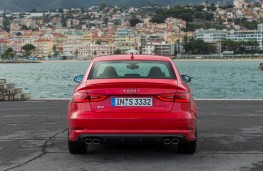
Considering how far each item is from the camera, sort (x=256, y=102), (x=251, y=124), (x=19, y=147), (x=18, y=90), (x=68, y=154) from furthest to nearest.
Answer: (x=18, y=90)
(x=256, y=102)
(x=251, y=124)
(x=19, y=147)
(x=68, y=154)

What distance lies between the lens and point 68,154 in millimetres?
8555

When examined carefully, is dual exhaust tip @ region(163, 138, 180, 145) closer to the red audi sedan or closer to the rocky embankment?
the red audi sedan

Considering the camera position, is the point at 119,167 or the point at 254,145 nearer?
the point at 119,167

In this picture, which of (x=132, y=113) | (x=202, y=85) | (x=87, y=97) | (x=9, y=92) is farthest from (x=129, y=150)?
(x=202, y=85)

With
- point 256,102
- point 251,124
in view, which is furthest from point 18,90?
point 251,124

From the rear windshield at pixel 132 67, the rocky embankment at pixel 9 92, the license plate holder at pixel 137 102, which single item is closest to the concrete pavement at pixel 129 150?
the license plate holder at pixel 137 102

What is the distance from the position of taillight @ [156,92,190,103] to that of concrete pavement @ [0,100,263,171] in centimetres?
74

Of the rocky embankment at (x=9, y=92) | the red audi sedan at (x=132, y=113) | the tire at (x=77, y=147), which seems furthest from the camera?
the rocky embankment at (x=9, y=92)

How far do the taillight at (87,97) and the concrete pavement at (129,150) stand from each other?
0.74 meters

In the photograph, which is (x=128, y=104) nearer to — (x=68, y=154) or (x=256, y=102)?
(x=68, y=154)

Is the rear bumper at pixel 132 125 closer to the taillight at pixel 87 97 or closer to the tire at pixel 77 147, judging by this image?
the taillight at pixel 87 97

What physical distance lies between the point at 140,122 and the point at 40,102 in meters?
10.7

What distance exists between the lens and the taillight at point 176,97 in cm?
792

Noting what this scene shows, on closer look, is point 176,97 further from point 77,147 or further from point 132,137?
point 77,147
